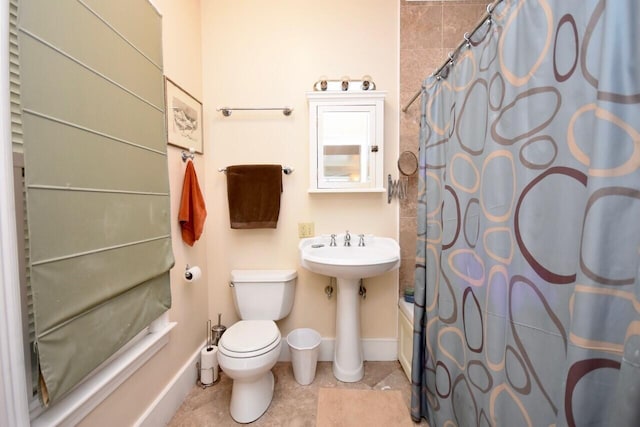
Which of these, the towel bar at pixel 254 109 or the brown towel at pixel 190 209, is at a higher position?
the towel bar at pixel 254 109

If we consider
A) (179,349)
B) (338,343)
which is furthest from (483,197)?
(179,349)

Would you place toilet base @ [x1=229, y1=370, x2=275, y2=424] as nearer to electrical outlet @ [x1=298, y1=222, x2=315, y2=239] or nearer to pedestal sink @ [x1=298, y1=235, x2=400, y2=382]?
pedestal sink @ [x1=298, y1=235, x2=400, y2=382]

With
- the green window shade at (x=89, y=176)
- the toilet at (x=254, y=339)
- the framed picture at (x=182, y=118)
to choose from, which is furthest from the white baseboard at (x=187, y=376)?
the framed picture at (x=182, y=118)

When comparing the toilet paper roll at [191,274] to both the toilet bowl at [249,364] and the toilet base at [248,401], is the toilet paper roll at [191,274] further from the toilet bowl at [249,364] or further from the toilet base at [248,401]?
the toilet base at [248,401]

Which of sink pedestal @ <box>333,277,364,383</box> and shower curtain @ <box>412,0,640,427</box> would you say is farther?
sink pedestal @ <box>333,277,364,383</box>

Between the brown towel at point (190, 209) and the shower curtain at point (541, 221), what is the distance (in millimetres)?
1352

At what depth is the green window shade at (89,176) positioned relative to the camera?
683mm

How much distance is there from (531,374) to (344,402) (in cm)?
111

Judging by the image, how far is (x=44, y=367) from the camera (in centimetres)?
70

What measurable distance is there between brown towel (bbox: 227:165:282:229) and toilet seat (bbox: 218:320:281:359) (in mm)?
653

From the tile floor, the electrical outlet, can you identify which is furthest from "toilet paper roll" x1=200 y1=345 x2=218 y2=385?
the electrical outlet

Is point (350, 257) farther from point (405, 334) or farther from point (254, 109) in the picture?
point (254, 109)

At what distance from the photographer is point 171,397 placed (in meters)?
1.34

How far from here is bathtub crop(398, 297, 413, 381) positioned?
5.31 feet
